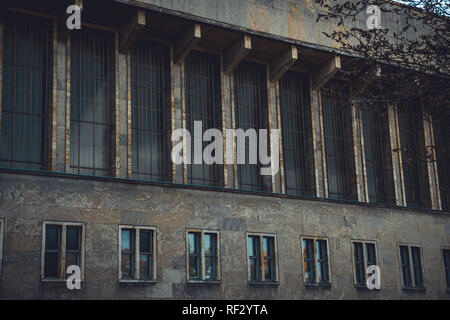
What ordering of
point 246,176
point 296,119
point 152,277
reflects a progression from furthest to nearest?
point 296,119, point 246,176, point 152,277

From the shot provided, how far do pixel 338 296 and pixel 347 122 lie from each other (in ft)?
28.1

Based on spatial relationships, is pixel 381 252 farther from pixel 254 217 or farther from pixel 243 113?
pixel 243 113

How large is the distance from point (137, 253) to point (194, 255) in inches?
→ 95.2

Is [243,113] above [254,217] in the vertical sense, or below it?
above

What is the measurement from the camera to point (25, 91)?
2516 cm

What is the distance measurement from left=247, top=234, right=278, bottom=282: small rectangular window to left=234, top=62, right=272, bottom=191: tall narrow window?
2641 millimetres

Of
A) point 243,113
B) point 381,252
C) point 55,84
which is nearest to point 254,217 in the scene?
point 243,113

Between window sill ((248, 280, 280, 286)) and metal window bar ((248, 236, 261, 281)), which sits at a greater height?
metal window bar ((248, 236, 261, 281))

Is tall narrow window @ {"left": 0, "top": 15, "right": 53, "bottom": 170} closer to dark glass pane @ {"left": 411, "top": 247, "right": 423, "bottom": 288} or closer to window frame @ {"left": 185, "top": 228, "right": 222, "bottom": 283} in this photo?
window frame @ {"left": 185, "top": 228, "right": 222, "bottom": 283}

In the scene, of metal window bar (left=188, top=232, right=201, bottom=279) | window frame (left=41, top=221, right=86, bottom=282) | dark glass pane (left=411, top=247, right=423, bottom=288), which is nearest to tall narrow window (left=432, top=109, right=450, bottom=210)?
dark glass pane (left=411, top=247, right=423, bottom=288)

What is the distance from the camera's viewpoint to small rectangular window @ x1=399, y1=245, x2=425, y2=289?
104ft

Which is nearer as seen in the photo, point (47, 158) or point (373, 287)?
point (47, 158)

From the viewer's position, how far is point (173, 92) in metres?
27.9
